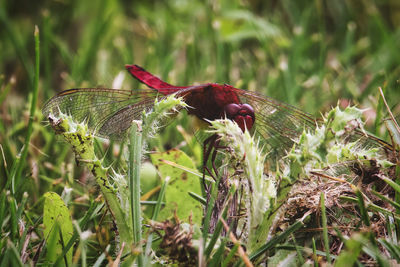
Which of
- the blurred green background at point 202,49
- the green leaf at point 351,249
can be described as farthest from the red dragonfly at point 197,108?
the blurred green background at point 202,49

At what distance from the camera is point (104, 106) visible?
1.26m

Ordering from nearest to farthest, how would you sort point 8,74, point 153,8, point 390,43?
point 390,43
point 8,74
point 153,8

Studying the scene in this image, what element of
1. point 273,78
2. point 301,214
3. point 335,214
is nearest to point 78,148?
point 301,214

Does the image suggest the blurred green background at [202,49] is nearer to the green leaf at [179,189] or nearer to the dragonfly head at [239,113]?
the green leaf at [179,189]

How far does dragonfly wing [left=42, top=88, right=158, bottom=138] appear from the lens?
1.22 meters

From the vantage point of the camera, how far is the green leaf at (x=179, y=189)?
50.4 inches

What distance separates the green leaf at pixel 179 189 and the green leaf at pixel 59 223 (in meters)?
0.30

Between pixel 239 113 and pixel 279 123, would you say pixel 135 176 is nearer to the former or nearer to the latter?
pixel 239 113

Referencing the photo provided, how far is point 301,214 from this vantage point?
3.72 feet

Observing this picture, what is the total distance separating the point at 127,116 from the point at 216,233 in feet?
1.52

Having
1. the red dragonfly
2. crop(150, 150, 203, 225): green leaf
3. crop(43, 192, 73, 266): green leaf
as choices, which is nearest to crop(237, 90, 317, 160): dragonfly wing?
the red dragonfly

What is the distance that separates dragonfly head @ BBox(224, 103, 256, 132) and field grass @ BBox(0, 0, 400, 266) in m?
0.34

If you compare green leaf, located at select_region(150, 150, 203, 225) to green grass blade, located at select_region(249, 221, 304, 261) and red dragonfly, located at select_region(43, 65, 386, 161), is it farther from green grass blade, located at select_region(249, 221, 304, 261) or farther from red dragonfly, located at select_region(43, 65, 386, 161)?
green grass blade, located at select_region(249, 221, 304, 261)

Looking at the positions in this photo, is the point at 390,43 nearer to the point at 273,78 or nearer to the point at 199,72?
the point at 273,78
